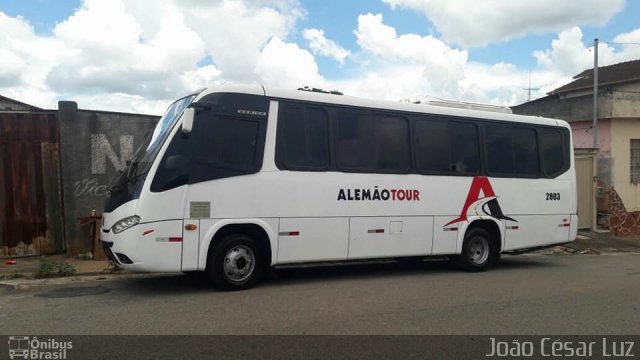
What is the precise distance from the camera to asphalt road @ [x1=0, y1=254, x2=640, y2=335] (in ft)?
19.7

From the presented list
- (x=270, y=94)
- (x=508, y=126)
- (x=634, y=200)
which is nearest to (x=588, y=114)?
(x=634, y=200)

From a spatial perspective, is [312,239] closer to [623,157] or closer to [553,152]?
[553,152]

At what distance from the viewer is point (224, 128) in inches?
311

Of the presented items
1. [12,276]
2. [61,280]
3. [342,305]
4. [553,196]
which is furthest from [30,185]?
[553,196]

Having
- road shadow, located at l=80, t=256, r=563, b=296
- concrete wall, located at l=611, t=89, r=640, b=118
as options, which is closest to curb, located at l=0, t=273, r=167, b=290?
road shadow, located at l=80, t=256, r=563, b=296

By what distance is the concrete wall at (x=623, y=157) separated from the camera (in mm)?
19188

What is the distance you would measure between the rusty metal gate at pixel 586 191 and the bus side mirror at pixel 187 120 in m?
14.7

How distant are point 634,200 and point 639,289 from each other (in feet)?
42.1

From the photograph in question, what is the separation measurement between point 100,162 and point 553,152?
9.44 meters

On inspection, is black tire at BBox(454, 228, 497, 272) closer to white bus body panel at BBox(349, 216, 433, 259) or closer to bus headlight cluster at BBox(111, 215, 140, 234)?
white bus body panel at BBox(349, 216, 433, 259)

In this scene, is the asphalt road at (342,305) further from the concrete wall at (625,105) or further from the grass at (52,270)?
the concrete wall at (625,105)

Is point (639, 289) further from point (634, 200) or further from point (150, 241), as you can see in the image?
point (634, 200)

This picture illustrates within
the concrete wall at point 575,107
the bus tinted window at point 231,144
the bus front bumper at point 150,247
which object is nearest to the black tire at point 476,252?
the bus tinted window at point 231,144

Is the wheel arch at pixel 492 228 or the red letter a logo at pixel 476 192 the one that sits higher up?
the red letter a logo at pixel 476 192
